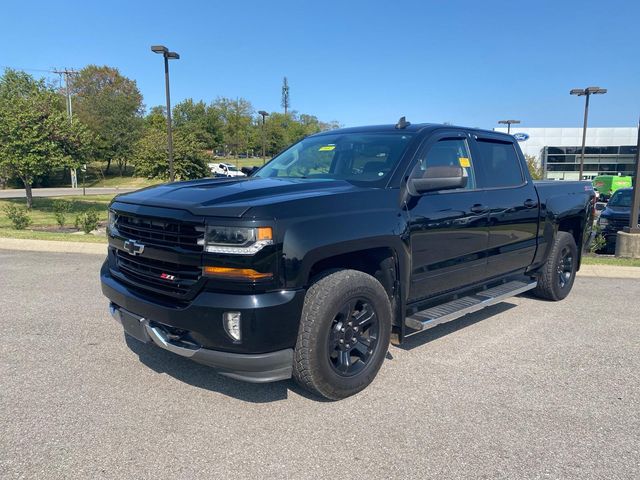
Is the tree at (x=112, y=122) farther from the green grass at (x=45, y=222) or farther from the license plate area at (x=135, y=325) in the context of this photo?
the license plate area at (x=135, y=325)


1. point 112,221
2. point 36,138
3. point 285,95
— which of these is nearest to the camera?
point 112,221

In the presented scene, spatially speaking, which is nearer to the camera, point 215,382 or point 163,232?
point 163,232

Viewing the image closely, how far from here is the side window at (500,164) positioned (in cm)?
487

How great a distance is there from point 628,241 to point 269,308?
8756mm

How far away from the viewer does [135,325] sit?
11.2 ft

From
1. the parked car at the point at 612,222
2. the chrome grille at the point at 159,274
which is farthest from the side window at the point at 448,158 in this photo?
the parked car at the point at 612,222

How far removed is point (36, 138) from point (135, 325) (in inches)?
859

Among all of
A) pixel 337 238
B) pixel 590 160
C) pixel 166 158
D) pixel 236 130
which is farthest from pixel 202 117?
pixel 337 238

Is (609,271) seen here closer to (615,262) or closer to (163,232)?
(615,262)

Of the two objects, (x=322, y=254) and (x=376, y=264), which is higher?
(x=322, y=254)

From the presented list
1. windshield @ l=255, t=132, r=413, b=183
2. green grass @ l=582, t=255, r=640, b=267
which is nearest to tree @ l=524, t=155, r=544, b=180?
green grass @ l=582, t=255, r=640, b=267

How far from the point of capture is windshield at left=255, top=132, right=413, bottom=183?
160 inches

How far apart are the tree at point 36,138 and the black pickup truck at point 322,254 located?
2049cm

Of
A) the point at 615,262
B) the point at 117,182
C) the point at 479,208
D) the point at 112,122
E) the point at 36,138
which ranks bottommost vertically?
the point at 615,262
